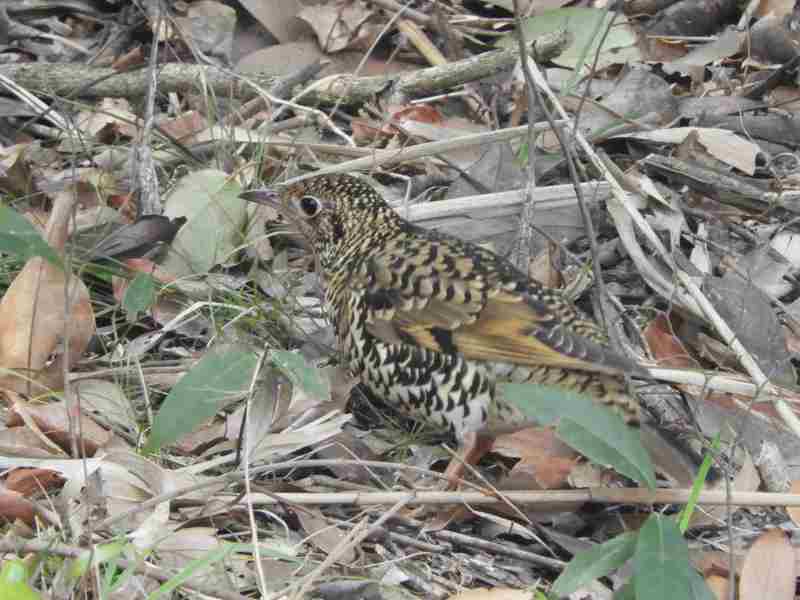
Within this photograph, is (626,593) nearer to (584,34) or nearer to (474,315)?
(474,315)

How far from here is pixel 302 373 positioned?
10.8 feet

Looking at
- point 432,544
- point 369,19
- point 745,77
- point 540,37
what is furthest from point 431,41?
point 432,544

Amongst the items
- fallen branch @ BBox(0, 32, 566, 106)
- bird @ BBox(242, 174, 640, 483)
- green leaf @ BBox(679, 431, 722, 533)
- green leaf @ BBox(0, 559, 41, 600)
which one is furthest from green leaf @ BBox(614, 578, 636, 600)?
fallen branch @ BBox(0, 32, 566, 106)

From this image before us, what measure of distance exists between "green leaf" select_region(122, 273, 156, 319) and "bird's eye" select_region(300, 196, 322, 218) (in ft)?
2.11

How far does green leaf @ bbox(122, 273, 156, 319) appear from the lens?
3.81 meters

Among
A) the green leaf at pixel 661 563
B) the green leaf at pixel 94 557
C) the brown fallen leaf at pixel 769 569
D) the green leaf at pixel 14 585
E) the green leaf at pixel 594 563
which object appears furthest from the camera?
the brown fallen leaf at pixel 769 569

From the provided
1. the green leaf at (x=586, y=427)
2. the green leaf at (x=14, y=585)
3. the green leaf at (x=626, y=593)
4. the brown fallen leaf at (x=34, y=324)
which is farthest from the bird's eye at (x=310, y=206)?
the green leaf at (x=14, y=585)

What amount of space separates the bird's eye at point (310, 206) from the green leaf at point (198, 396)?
3.44ft

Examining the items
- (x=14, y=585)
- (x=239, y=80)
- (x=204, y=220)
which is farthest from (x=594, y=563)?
(x=239, y=80)

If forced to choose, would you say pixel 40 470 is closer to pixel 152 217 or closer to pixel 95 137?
pixel 152 217

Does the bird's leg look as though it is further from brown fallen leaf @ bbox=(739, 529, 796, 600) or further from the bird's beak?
the bird's beak

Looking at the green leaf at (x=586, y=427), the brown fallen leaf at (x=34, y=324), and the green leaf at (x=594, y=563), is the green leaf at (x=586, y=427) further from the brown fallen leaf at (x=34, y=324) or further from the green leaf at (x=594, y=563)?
the brown fallen leaf at (x=34, y=324)

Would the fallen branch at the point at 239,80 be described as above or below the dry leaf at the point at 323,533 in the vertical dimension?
above

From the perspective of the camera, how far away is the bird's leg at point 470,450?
3652 mm
